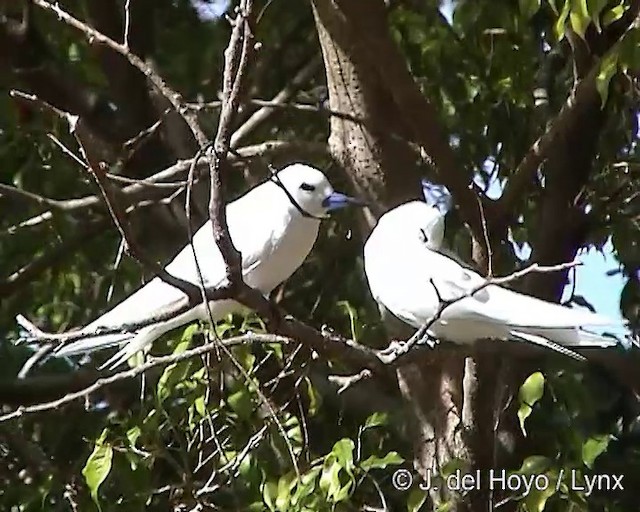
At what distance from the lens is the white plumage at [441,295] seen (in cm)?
136

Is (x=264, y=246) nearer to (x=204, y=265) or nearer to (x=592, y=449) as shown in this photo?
(x=204, y=265)

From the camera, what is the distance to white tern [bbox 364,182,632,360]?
4.46 ft

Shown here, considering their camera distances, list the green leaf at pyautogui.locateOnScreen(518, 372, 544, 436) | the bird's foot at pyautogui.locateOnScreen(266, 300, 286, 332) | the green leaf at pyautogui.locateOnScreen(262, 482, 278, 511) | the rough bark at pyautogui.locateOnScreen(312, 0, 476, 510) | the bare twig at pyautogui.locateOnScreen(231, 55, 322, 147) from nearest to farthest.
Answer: the bird's foot at pyautogui.locateOnScreen(266, 300, 286, 332), the green leaf at pyautogui.locateOnScreen(518, 372, 544, 436), the green leaf at pyautogui.locateOnScreen(262, 482, 278, 511), the rough bark at pyautogui.locateOnScreen(312, 0, 476, 510), the bare twig at pyautogui.locateOnScreen(231, 55, 322, 147)

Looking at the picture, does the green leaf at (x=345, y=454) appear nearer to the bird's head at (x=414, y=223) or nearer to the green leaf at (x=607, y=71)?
the bird's head at (x=414, y=223)

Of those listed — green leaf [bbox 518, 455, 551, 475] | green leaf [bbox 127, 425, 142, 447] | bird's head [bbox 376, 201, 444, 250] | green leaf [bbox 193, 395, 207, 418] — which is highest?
bird's head [bbox 376, 201, 444, 250]

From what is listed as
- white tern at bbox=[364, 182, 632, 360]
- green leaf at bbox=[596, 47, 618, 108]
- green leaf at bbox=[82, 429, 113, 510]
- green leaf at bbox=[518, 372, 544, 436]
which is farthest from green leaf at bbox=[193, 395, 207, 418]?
green leaf at bbox=[596, 47, 618, 108]

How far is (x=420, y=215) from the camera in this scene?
58.6 inches

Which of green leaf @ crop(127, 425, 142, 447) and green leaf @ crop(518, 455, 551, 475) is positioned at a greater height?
green leaf @ crop(127, 425, 142, 447)

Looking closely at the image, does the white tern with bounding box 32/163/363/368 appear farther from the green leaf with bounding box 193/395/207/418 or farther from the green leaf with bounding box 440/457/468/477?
the green leaf with bounding box 440/457/468/477

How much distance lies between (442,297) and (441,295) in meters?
0.01

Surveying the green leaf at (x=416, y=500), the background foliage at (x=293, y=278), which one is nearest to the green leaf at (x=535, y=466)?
the background foliage at (x=293, y=278)

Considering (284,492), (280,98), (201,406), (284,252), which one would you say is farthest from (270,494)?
(280,98)

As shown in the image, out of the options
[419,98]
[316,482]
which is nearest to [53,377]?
[316,482]

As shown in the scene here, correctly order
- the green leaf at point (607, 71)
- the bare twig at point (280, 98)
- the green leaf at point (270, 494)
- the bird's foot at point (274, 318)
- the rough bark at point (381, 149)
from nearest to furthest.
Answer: the bird's foot at point (274, 318), the green leaf at point (607, 71), the green leaf at point (270, 494), the rough bark at point (381, 149), the bare twig at point (280, 98)
